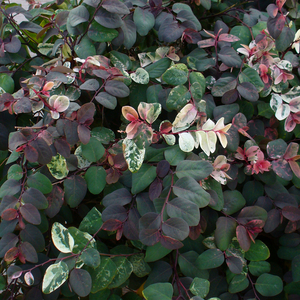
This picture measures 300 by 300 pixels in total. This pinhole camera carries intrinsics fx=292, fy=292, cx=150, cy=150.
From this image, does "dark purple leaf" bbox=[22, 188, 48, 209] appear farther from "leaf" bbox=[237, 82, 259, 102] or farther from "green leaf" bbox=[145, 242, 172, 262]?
"leaf" bbox=[237, 82, 259, 102]

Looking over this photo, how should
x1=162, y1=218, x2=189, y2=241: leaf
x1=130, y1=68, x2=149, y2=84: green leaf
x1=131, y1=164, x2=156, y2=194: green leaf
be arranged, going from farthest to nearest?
x1=130, y1=68, x2=149, y2=84: green leaf
x1=131, y1=164, x2=156, y2=194: green leaf
x1=162, y1=218, x2=189, y2=241: leaf

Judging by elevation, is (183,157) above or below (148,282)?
above

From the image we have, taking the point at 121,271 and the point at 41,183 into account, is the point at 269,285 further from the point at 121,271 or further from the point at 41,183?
the point at 41,183

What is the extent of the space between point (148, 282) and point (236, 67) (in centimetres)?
57

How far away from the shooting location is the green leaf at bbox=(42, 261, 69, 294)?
20.2 inches

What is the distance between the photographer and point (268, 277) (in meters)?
0.68

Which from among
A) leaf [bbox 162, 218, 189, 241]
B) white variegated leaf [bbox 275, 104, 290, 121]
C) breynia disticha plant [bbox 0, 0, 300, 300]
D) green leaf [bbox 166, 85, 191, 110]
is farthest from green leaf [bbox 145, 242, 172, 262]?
white variegated leaf [bbox 275, 104, 290, 121]

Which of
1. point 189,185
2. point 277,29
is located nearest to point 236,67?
point 277,29

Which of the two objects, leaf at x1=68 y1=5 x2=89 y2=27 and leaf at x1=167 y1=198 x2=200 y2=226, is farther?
leaf at x1=68 y1=5 x2=89 y2=27

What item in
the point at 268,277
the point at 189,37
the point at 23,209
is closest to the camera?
the point at 23,209

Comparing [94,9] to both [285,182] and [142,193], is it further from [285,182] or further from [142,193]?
[285,182]

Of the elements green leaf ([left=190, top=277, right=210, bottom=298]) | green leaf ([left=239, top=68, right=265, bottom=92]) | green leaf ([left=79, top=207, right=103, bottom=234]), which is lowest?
green leaf ([left=190, top=277, right=210, bottom=298])

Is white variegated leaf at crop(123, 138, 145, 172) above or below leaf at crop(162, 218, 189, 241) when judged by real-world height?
above

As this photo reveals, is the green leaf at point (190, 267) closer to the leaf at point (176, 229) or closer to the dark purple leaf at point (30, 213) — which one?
the leaf at point (176, 229)
